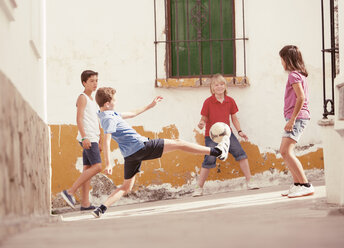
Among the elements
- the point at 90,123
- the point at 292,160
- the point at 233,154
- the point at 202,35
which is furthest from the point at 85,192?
the point at 202,35

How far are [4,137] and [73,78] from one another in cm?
586

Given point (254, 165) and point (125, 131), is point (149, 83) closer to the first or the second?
point (254, 165)

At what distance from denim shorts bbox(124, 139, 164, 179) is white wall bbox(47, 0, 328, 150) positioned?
2197 millimetres

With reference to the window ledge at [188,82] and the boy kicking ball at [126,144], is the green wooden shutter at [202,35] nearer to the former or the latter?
the window ledge at [188,82]

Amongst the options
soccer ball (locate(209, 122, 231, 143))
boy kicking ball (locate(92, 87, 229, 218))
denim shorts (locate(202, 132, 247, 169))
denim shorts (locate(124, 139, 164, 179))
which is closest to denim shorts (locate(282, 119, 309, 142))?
soccer ball (locate(209, 122, 231, 143))

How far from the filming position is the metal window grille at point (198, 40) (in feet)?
28.4

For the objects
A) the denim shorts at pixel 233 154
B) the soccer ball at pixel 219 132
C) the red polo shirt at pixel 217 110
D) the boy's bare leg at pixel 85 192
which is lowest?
the boy's bare leg at pixel 85 192

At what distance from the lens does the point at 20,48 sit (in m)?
3.91

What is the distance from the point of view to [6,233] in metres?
2.56

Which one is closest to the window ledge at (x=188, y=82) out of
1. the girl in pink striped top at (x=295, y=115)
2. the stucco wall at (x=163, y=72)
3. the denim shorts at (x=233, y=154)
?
the stucco wall at (x=163, y=72)

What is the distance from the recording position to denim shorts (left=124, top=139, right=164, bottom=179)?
20.6ft

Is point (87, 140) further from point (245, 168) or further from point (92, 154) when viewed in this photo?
point (245, 168)

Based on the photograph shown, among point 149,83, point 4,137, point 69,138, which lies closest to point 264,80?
point 149,83

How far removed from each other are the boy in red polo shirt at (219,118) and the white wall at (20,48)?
122 inches
